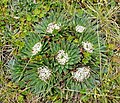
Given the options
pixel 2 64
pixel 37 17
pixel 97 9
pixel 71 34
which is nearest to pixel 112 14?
pixel 97 9

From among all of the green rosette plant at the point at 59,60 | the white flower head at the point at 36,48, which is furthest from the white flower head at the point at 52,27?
the white flower head at the point at 36,48

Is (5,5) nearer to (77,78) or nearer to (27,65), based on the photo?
(27,65)

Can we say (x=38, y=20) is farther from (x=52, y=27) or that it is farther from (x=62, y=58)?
(x=62, y=58)

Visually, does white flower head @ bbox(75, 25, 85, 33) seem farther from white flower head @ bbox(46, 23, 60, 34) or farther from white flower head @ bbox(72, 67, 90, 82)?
white flower head @ bbox(72, 67, 90, 82)

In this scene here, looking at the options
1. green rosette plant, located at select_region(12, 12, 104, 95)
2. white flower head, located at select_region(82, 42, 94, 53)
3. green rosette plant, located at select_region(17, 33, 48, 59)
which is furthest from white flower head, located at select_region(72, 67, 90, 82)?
green rosette plant, located at select_region(17, 33, 48, 59)

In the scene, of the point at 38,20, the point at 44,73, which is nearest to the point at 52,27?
the point at 38,20

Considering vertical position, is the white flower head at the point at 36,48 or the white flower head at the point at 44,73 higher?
the white flower head at the point at 36,48

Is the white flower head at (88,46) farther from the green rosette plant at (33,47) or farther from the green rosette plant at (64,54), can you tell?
the green rosette plant at (33,47)
